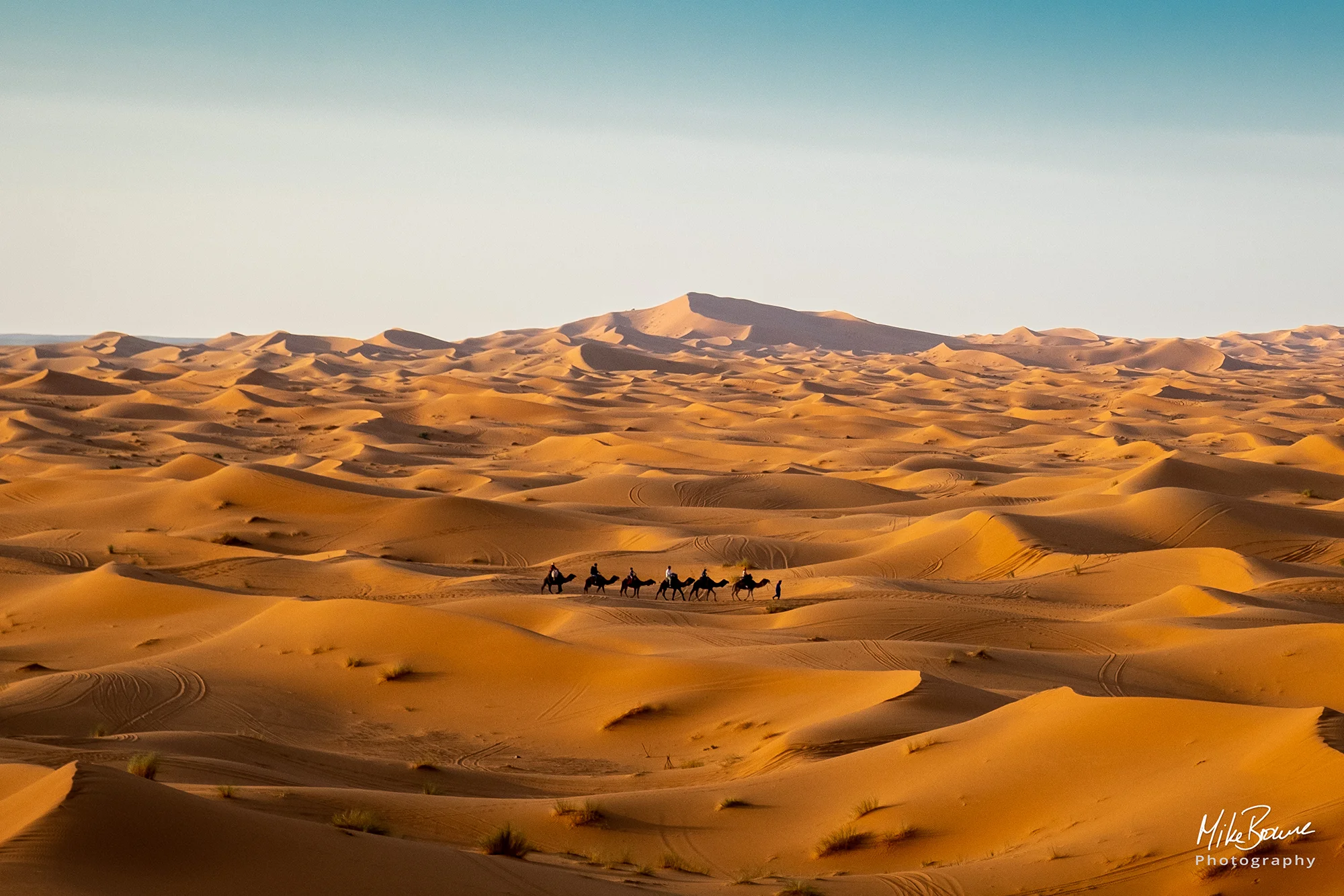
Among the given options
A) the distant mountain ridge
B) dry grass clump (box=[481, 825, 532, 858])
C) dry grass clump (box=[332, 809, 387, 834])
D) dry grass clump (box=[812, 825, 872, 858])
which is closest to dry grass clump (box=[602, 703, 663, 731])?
dry grass clump (box=[812, 825, 872, 858])

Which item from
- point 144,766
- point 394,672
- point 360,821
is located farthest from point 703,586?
point 360,821

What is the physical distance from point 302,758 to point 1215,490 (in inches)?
1227

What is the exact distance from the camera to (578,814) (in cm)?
947

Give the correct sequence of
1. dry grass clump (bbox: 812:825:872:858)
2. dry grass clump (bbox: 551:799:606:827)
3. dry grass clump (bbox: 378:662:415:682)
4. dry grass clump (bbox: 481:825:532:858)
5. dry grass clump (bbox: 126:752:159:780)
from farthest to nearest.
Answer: dry grass clump (bbox: 378:662:415:682) → dry grass clump (bbox: 551:799:606:827) → dry grass clump (bbox: 126:752:159:780) → dry grass clump (bbox: 812:825:872:858) → dry grass clump (bbox: 481:825:532:858)

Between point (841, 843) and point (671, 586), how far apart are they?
42.8 ft

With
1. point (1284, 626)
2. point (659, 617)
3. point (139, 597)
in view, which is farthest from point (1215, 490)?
point (139, 597)

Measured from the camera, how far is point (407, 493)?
32875 mm

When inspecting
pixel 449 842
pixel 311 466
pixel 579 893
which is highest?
pixel 579 893

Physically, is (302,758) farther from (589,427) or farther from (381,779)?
(589,427)

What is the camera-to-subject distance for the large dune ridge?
7.47 meters

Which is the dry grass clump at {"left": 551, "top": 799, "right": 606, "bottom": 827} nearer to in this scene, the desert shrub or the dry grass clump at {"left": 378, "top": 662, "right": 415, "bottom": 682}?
the desert shrub

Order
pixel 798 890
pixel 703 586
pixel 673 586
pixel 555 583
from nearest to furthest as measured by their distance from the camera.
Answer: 1. pixel 798 890
2. pixel 703 586
3. pixel 673 586
4. pixel 555 583

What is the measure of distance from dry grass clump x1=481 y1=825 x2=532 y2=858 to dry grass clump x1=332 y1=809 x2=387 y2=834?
0.75 metres

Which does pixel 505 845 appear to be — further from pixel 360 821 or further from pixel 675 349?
pixel 675 349
